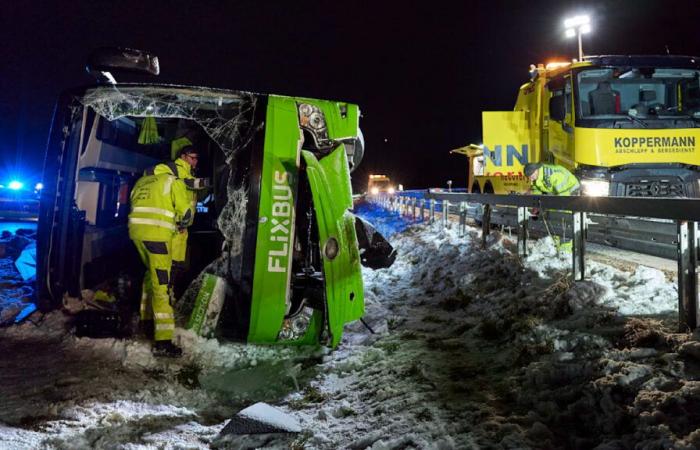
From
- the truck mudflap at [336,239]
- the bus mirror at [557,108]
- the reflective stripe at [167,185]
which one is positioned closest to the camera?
the truck mudflap at [336,239]

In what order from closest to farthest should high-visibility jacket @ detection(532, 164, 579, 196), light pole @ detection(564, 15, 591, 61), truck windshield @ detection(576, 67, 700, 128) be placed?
1. high-visibility jacket @ detection(532, 164, 579, 196)
2. truck windshield @ detection(576, 67, 700, 128)
3. light pole @ detection(564, 15, 591, 61)

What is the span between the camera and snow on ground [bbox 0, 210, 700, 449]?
8.55ft

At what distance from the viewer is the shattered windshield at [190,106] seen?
14.2 feet

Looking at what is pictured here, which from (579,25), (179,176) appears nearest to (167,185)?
(179,176)

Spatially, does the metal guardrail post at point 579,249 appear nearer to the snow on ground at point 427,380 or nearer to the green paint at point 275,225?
the snow on ground at point 427,380

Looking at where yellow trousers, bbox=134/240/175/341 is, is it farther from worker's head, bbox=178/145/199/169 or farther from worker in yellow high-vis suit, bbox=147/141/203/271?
worker's head, bbox=178/145/199/169

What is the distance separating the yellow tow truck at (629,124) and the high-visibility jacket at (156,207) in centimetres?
699

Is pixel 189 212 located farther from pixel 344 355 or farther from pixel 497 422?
pixel 497 422

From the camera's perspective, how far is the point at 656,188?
330 inches

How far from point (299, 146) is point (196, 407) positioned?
230cm

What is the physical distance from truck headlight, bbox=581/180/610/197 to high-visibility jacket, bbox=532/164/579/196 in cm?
137

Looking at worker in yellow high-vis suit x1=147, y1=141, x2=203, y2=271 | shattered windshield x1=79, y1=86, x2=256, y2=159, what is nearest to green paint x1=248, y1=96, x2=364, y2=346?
shattered windshield x1=79, y1=86, x2=256, y2=159

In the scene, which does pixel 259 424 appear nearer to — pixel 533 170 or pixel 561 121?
pixel 533 170

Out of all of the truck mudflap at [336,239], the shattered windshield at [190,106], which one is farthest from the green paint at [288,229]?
the shattered windshield at [190,106]
